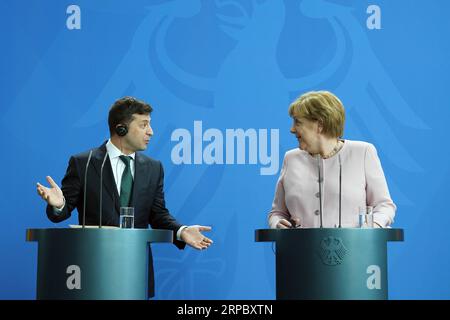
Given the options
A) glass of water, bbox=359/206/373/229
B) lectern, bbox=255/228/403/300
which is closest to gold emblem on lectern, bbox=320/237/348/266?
lectern, bbox=255/228/403/300

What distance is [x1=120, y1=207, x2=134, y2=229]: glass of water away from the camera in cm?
377

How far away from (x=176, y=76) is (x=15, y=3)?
1.35m

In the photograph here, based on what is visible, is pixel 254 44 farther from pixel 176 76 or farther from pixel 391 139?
pixel 391 139

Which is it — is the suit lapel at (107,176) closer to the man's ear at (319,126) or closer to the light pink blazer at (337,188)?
the light pink blazer at (337,188)

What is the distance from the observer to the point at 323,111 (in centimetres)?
403

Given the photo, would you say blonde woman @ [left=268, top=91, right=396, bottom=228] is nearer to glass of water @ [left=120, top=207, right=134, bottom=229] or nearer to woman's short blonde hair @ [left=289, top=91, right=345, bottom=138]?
woman's short blonde hair @ [left=289, top=91, right=345, bottom=138]

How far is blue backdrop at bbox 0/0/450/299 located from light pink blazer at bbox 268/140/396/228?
1394 millimetres

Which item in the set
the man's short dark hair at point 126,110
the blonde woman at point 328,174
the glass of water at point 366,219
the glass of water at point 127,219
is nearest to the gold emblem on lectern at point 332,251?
the glass of water at point 366,219

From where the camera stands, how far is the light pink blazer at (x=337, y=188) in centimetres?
402

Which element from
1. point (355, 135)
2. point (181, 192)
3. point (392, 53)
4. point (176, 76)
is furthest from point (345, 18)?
point (181, 192)

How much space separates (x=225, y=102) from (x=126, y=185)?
4.61ft

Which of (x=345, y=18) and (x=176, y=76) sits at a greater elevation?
(x=345, y=18)

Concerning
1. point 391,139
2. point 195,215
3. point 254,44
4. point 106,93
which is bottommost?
point 195,215

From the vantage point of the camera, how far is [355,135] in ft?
18.0
